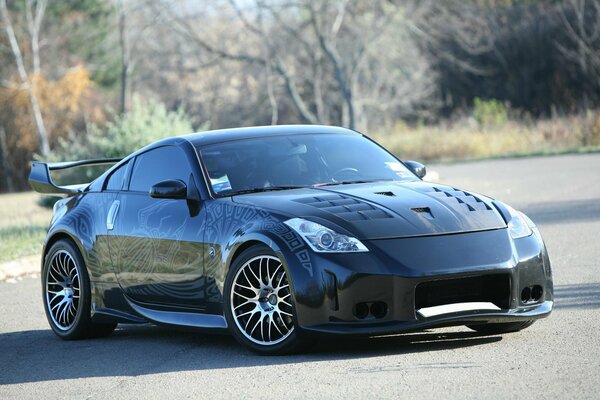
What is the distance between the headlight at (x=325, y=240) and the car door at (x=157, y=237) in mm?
958

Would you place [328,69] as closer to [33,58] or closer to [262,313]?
[33,58]

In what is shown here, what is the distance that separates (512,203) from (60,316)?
39.2ft

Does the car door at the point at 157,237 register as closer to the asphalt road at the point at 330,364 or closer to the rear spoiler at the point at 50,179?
the asphalt road at the point at 330,364

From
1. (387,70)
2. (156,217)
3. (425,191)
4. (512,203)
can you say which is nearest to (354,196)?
(425,191)

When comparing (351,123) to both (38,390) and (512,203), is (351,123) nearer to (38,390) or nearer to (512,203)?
(512,203)

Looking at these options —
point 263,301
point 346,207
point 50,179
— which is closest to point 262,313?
point 263,301

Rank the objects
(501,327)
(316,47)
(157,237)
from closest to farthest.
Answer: (501,327), (157,237), (316,47)

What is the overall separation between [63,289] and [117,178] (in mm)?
965

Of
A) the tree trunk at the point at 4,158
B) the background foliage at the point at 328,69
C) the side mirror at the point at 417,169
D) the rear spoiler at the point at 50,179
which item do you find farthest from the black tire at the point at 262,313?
the tree trunk at the point at 4,158

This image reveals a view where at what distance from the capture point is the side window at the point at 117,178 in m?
9.06

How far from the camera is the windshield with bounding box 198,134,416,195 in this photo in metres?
8.13

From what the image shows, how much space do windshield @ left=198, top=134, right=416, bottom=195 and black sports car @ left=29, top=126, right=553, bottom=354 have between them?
11 millimetres

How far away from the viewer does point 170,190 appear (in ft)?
26.4

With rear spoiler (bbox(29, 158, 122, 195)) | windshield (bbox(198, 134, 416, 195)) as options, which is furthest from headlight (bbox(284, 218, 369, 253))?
rear spoiler (bbox(29, 158, 122, 195))
